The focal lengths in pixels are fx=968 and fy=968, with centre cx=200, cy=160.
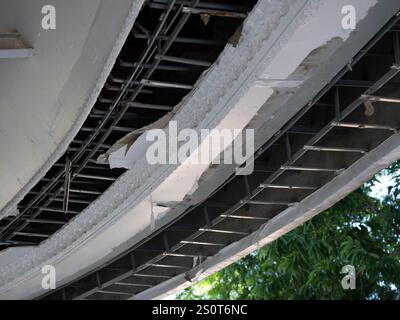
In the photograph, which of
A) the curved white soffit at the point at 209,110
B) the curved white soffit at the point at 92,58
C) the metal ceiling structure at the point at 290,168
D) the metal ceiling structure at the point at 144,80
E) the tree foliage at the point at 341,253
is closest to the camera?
the curved white soffit at the point at 209,110

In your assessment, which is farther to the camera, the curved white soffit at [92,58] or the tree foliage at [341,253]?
the tree foliage at [341,253]

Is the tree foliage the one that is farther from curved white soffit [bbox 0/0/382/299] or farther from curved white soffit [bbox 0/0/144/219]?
curved white soffit [bbox 0/0/144/219]

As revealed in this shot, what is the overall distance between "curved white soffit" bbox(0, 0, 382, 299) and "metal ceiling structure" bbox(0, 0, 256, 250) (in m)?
0.24

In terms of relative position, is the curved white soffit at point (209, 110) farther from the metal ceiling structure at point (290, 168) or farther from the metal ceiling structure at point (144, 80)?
the metal ceiling structure at point (290, 168)

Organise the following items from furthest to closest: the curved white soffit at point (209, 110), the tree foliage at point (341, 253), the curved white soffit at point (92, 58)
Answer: the tree foliage at point (341, 253) < the curved white soffit at point (92, 58) < the curved white soffit at point (209, 110)

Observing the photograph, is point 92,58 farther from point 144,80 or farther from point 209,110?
point 209,110

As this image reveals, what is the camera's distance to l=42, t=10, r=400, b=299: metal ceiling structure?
8.55 m

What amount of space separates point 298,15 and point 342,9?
1.04 ft

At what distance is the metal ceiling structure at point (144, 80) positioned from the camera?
793 centimetres

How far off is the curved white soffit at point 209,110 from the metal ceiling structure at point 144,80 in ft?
0.77

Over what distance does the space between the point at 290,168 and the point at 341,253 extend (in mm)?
8199

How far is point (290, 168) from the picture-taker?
10195mm

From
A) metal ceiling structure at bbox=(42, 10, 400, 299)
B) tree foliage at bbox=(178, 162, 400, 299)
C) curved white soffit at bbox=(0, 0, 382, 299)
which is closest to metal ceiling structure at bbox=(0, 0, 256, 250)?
curved white soffit at bbox=(0, 0, 382, 299)

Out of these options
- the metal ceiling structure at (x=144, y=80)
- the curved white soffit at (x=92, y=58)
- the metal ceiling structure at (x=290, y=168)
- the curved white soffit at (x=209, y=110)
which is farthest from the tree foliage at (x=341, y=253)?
the curved white soffit at (x=92, y=58)
